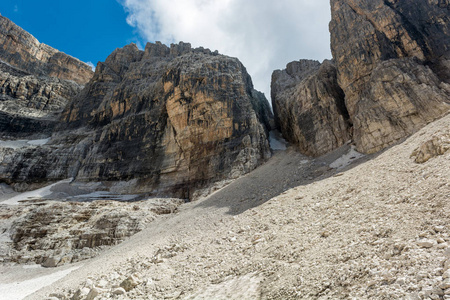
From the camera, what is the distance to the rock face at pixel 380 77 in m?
18.3

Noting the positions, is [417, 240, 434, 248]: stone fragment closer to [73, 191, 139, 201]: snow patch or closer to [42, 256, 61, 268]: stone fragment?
[42, 256, 61, 268]: stone fragment

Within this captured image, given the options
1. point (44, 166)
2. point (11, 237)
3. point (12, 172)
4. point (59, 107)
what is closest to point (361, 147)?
point (11, 237)

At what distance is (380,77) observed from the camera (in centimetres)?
2094

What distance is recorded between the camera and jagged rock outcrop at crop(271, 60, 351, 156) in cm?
2523

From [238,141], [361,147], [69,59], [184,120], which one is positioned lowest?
[361,147]

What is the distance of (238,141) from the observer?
30.1 metres

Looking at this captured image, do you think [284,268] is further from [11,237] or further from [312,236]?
[11,237]

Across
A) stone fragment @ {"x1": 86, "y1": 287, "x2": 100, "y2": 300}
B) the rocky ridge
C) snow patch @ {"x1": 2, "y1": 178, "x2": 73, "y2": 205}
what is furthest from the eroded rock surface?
stone fragment @ {"x1": 86, "y1": 287, "x2": 100, "y2": 300}

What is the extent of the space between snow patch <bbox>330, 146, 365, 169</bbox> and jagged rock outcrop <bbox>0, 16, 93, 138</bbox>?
58.1 m

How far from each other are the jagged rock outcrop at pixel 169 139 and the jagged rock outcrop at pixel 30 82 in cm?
1196

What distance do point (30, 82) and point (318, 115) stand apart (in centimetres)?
7017

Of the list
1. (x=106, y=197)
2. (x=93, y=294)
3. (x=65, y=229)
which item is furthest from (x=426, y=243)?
(x=106, y=197)

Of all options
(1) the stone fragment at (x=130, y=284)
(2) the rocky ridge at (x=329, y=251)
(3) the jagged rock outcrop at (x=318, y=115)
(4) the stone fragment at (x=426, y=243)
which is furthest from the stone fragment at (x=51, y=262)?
(3) the jagged rock outcrop at (x=318, y=115)

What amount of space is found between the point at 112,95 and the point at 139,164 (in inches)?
868
